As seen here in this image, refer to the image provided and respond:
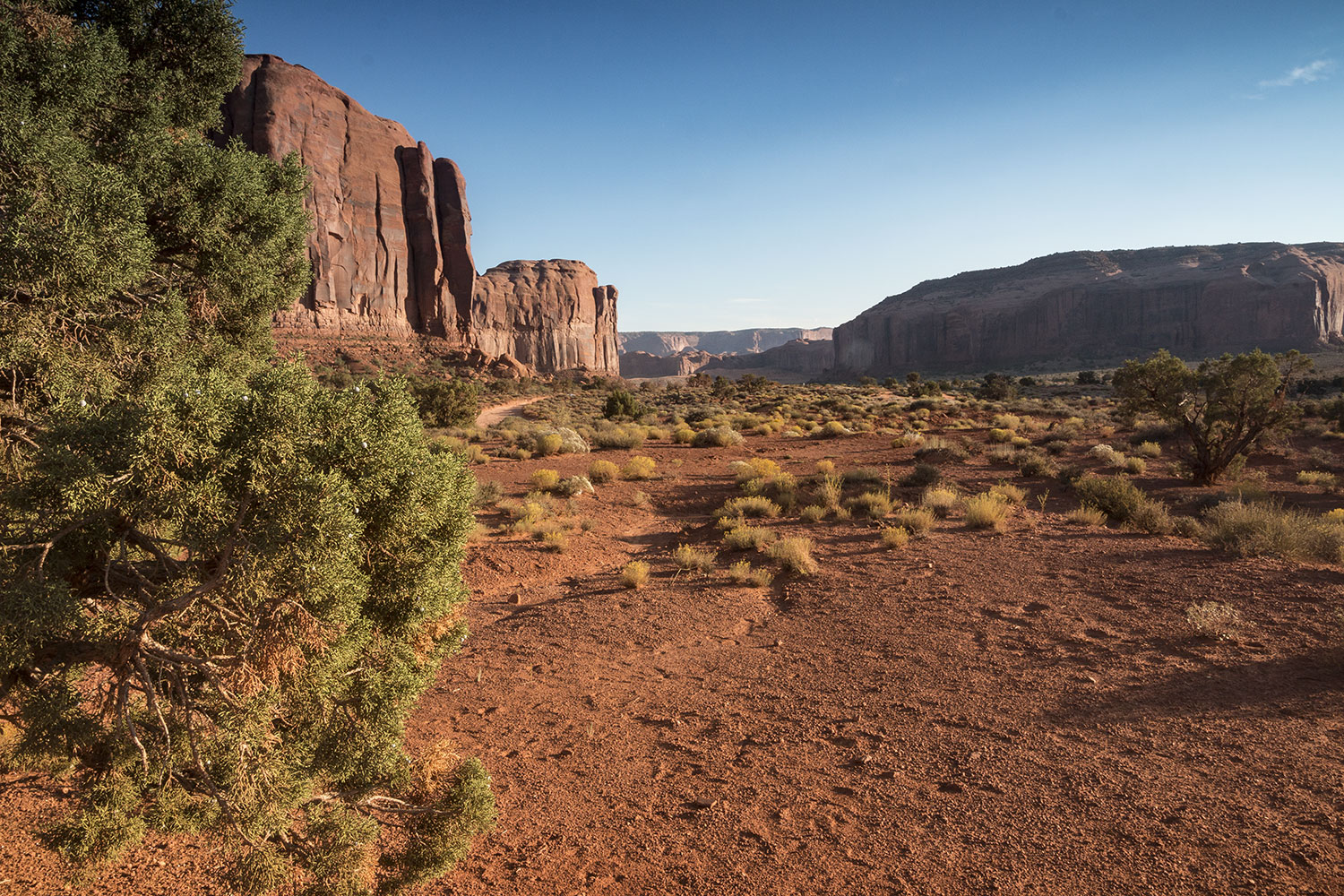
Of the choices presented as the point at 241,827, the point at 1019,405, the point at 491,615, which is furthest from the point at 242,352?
the point at 1019,405

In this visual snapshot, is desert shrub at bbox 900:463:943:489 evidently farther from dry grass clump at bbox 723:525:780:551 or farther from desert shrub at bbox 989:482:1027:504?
dry grass clump at bbox 723:525:780:551

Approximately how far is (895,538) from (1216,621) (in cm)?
450

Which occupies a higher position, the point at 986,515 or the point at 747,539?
the point at 986,515

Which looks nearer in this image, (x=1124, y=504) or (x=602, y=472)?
(x=1124, y=504)

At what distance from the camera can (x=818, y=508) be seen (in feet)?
41.9

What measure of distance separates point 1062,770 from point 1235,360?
16.2 metres

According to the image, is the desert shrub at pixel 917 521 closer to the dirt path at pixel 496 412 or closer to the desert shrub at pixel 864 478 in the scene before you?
the desert shrub at pixel 864 478

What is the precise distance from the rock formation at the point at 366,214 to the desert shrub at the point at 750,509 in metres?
56.3

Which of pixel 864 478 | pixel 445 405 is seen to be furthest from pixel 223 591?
pixel 445 405

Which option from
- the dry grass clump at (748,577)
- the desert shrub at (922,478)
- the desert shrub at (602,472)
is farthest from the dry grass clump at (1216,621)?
the desert shrub at (602,472)

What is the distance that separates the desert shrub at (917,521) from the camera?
11438mm

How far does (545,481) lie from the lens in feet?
49.6

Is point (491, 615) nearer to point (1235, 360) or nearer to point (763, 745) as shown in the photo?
point (763, 745)

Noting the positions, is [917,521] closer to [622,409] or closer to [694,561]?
[694,561]
